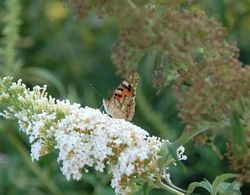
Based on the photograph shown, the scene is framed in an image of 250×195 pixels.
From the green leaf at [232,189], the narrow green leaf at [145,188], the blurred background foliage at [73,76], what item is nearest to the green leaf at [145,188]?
the narrow green leaf at [145,188]

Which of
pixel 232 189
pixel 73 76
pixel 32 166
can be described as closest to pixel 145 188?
pixel 232 189

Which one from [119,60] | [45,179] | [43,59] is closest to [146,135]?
[119,60]

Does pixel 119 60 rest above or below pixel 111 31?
below

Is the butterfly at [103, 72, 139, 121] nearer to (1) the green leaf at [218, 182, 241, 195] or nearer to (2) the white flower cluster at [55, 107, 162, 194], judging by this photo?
(2) the white flower cluster at [55, 107, 162, 194]

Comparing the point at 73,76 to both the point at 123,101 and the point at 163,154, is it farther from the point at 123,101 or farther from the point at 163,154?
the point at 163,154

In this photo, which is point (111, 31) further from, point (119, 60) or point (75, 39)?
point (119, 60)

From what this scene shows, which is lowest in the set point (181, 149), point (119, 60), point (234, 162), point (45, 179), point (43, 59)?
point (234, 162)

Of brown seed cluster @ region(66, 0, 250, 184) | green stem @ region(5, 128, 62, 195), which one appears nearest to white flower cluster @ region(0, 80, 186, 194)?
brown seed cluster @ region(66, 0, 250, 184)
